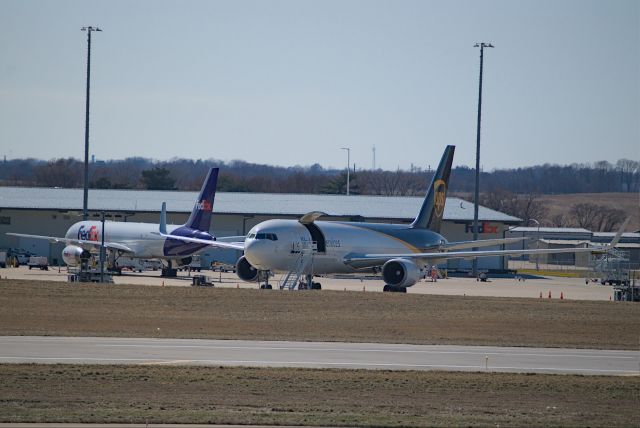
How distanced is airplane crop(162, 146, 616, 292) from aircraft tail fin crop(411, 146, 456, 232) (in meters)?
1.32

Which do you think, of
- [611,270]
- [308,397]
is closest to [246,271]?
[611,270]

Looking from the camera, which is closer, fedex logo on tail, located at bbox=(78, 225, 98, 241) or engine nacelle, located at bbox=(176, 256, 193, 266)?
engine nacelle, located at bbox=(176, 256, 193, 266)

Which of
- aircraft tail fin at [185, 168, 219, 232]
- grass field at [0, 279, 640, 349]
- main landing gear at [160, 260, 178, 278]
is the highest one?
aircraft tail fin at [185, 168, 219, 232]

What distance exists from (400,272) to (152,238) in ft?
89.0

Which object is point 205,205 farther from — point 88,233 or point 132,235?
point 88,233

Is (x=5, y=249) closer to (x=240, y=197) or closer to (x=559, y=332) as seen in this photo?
(x=240, y=197)

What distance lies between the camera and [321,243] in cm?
5850

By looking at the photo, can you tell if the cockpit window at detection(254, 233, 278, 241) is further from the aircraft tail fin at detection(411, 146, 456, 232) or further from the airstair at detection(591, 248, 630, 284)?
the airstair at detection(591, 248, 630, 284)

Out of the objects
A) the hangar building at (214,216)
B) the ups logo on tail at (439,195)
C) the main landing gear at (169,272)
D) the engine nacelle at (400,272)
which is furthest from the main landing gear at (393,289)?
the hangar building at (214,216)

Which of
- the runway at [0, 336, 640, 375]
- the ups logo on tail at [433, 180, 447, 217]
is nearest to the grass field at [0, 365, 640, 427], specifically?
the runway at [0, 336, 640, 375]

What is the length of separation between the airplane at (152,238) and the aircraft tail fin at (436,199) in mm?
15986

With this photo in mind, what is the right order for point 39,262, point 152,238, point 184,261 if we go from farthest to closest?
1. point 39,262
2. point 184,261
3. point 152,238

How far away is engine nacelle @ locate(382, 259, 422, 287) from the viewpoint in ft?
188

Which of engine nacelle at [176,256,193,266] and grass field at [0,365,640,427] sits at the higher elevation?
grass field at [0,365,640,427]
